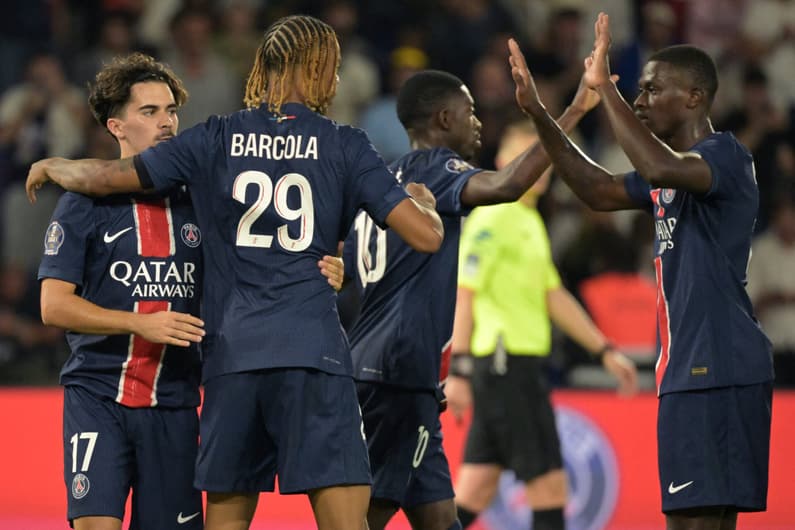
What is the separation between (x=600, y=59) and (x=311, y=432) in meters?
1.69

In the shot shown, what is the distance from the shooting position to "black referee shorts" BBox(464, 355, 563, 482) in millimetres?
7375

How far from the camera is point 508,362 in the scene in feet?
24.7

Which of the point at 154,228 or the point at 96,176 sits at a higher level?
the point at 96,176

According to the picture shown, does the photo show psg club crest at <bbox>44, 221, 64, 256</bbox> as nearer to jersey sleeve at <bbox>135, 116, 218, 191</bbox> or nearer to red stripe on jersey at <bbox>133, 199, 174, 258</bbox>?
red stripe on jersey at <bbox>133, 199, 174, 258</bbox>

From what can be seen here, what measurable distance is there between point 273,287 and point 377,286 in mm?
1134

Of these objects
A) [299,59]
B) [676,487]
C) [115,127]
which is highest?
[299,59]

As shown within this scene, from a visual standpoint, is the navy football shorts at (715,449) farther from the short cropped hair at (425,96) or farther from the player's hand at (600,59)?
the short cropped hair at (425,96)

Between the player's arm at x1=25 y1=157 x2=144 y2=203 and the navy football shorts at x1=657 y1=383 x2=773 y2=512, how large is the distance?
214 centimetres

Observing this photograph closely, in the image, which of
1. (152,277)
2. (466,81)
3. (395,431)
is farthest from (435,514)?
(466,81)

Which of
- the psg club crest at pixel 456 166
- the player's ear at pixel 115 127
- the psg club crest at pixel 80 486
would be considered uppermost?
the player's ear at pixel 115 127

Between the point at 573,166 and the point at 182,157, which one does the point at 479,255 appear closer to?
the point at 573,166

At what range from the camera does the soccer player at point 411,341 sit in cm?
552

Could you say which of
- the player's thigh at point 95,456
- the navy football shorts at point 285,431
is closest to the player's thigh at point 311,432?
the navy football shorts at point 285,431

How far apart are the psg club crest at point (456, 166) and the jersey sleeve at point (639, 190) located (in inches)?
25.8
